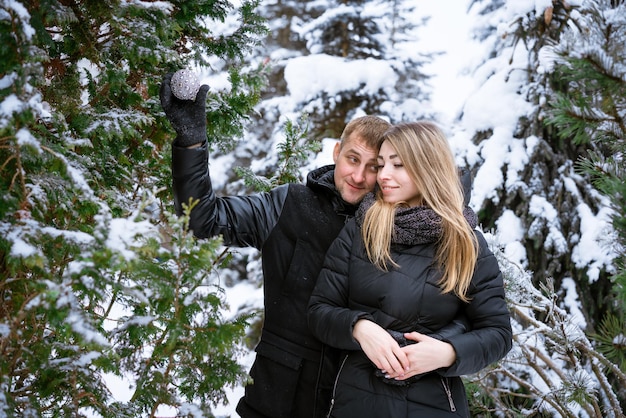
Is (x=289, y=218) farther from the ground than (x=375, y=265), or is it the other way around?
(x=289, y=218)

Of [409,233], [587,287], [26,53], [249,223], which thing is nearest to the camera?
[26,53]

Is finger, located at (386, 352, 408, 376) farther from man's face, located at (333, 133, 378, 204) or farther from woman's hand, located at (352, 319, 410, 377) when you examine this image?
man's face, located at (333, 133, 378, 204)

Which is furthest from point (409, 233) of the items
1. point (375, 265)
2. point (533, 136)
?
point (533, 136)

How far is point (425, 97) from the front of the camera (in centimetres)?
857

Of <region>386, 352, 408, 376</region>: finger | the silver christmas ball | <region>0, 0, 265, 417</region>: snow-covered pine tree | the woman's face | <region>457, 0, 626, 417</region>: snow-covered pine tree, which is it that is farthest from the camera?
<region>457, 0, 626, 417</region>: snow-covered pine tree

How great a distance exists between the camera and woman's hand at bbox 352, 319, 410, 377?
184 centimetres

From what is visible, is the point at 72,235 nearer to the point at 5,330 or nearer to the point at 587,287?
the point at 5,330

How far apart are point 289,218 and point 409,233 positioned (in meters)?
0.67

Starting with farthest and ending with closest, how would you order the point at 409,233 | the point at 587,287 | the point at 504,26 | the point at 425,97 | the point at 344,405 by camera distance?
the point at 425,97 < the point at 504,26 < the point at 587,287 < the point at 409,233 < the point at 344,405

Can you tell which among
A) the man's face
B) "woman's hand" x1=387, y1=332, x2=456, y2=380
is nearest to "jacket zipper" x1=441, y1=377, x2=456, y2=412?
"woman's hand" x1=387, y1=332, x2=456, y2=380

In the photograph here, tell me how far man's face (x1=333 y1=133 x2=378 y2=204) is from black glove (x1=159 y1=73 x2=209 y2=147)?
814mm

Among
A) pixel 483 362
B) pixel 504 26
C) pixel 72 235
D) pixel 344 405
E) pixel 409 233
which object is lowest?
pixel 344 405

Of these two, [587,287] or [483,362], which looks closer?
[483,362]

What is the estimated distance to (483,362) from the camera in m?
1.97
